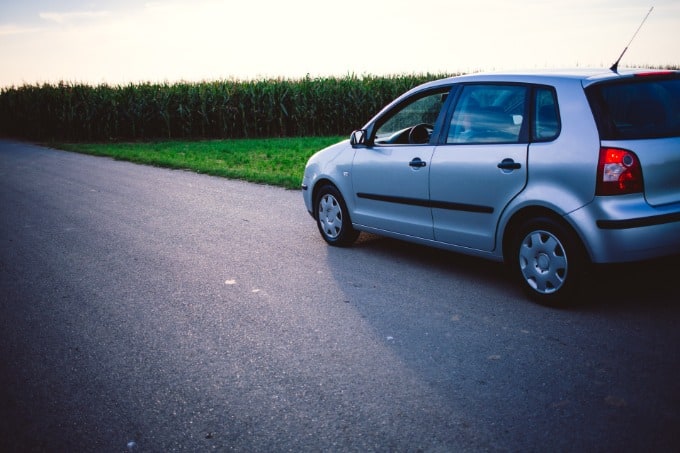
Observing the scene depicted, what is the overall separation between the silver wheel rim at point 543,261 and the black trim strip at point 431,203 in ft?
1.51

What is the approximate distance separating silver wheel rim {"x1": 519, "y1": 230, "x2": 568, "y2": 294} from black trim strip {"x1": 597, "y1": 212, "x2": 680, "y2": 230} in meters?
0.37

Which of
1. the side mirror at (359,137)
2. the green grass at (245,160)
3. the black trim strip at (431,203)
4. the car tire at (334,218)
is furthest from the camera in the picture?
the green grass at (245,160)

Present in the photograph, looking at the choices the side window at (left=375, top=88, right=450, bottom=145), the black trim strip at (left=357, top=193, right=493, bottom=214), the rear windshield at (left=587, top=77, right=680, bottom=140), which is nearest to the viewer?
the rear windshield at (left=587, top=77, right=680, bottom=140)

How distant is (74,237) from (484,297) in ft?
17.5

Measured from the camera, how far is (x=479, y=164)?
5258mm

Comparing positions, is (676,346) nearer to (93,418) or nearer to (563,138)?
(563,138)

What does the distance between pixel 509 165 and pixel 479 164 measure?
0.31 meters

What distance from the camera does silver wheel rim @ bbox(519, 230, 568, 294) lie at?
4770 mm

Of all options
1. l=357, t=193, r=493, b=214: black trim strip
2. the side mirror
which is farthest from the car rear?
the side mirror

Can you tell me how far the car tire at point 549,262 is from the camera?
4660 mm

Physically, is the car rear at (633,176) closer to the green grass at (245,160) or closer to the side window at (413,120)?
the side window at (413,120)

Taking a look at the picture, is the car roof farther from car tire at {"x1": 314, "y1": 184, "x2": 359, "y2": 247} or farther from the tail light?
car tire at {"x1": 314, "y1": 184, "x2": 359, "y2": 247}

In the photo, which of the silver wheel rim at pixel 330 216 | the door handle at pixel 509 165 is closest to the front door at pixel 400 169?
the silver wheel rim at pixel 330 216

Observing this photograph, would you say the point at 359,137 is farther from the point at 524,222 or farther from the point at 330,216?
the point at 524,222
